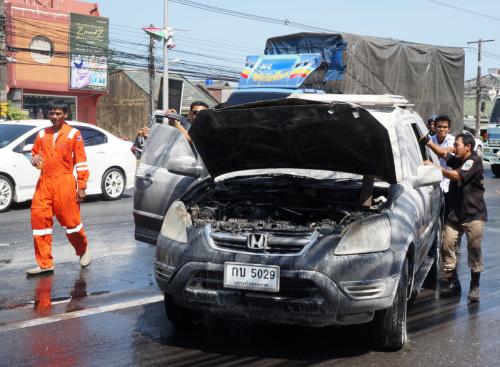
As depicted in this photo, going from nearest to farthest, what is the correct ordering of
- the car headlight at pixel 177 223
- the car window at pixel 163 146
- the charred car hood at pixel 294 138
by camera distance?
1. the car headlight at pixel 177 223
2. the charred car hood at pixel 294 138
3. the car window at pixel 163 146

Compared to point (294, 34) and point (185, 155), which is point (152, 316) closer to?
point (185, 155)

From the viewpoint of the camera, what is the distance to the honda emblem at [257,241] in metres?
4.81

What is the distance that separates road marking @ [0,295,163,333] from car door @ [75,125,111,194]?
8.10 metres

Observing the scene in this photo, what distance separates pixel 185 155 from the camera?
7324 millimetres

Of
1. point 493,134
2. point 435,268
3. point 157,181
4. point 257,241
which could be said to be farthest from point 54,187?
point 493,134

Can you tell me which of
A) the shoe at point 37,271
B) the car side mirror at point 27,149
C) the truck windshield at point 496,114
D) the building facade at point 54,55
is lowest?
the shoe at point 37,271

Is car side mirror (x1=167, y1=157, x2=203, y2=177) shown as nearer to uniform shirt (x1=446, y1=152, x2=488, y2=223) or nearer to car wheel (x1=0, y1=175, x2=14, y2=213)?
uniform shirt (x1=446, y1=152, x2=488, y2=223)

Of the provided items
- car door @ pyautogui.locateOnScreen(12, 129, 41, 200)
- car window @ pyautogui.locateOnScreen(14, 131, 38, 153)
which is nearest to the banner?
car window @ pyautogui.locateOnScreen(14, 131, 38, 153)

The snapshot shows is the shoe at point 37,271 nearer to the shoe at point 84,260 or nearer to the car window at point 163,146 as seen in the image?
the shoe at point 84,260

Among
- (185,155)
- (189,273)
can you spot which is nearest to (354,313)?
(189,273)

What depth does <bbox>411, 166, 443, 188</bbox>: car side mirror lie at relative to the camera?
5.75m

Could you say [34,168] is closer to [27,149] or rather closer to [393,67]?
[27,149]

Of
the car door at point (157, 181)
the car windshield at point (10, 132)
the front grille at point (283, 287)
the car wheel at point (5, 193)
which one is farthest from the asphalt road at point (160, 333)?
the car windshield at point (10, 132)

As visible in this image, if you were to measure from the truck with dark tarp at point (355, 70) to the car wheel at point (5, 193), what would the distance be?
4413 millimetres
